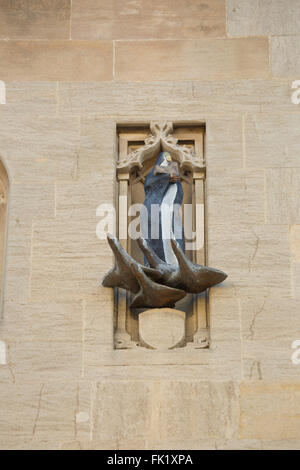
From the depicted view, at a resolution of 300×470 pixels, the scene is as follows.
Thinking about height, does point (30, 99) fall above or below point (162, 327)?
above

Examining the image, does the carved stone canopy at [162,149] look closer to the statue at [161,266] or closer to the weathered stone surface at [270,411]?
the statue at [161,266]

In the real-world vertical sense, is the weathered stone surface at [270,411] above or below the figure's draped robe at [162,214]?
below

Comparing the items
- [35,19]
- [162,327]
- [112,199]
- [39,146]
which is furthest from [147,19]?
[162,327]

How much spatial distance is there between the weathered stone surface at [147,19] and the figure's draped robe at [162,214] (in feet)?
3.47

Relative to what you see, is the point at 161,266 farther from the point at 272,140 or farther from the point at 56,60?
the point at 56,60

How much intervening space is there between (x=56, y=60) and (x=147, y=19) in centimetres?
79

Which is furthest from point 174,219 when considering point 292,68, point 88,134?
point 292,68

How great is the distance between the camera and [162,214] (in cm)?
741

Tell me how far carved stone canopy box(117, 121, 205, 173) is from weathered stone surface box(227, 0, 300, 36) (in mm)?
978

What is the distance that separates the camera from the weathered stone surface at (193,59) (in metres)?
7.84

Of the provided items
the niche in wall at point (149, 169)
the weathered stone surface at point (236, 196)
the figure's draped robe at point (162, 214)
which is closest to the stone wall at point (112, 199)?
the weathered stone surface at point (236, 196)

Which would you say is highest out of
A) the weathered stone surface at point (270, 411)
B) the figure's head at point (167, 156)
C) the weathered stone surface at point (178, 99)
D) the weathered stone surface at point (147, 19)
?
the weathered stone surface at point (147, 19)
